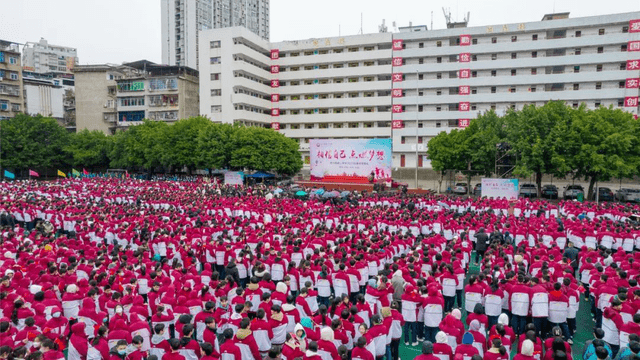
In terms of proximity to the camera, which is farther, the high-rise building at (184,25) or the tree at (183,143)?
the high-rise building at (184,25)

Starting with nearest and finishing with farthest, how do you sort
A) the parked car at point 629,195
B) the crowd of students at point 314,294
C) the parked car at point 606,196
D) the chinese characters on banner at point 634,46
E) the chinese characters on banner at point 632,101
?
the crowd of students at point 314,294
the parked car at point 629,195
the parked car at point 606,196
the chinese characters on banner at point 634,46
the chinese characters on banner at point 632,101

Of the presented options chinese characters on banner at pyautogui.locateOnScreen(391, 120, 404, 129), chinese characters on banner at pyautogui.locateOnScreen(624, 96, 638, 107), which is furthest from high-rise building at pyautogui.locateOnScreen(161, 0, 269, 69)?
chinese characters on banner at pyautogui.locateOnScreen(624, 96, 638, 107)

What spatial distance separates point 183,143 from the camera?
3931 cm

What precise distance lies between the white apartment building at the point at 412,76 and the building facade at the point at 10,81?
25559 mm

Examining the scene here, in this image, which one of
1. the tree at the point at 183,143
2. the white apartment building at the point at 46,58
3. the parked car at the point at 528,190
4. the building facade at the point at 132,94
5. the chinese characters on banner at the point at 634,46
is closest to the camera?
→ the parked car at the point at 528,190

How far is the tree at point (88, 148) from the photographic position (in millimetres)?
44406

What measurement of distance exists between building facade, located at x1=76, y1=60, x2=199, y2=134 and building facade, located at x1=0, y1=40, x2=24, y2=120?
677 cm

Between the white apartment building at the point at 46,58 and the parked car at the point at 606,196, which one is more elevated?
the white apartment building at the point at 46,58

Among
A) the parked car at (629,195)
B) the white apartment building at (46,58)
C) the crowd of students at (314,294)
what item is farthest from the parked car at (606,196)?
the white apartment building at (46,58)

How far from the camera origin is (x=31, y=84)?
57.7 metres

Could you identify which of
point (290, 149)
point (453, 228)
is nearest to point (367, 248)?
point (453, 228)

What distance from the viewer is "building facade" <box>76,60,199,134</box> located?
175 feet

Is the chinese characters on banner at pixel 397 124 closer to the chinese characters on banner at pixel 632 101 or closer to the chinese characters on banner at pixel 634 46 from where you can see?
the chinese characters on banner at pixel 632 101

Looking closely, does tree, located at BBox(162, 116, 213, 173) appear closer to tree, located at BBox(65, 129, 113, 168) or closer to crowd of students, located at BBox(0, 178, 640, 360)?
tree, located at BBox(65, 129, 113, 168)
